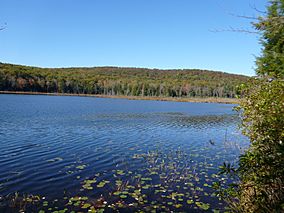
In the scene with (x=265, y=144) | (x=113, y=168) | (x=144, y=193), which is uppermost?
(x=265, y=144)

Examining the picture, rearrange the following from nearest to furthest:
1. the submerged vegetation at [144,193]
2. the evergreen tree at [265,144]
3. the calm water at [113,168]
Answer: the evergreen tree at [265,144]
the submerged vegetation at [144,193]
the calm water at [113,168]

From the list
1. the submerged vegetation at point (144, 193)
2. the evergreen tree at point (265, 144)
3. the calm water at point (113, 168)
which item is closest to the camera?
the evergreen tree at point (265, 144)

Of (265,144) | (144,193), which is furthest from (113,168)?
(265,144)

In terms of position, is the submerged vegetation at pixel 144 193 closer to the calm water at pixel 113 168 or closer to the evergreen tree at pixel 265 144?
the calm water at pixel 113 168

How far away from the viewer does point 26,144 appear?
18984mm

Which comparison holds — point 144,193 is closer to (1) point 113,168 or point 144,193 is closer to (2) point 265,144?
(1) point 113,168

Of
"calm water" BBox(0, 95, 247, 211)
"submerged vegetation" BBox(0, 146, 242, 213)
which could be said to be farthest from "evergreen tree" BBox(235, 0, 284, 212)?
"calm water" BBox(0, 95, 247, 211)

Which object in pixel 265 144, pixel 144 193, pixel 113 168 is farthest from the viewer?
pixel 113 168

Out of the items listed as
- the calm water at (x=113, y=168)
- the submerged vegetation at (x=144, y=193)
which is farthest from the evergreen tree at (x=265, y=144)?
the calm water at (x=113, y=168)

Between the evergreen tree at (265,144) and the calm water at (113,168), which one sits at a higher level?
the evergreen tree at (265,144)

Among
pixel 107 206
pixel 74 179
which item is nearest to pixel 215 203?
pixel 107 206

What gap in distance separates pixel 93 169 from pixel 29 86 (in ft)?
479

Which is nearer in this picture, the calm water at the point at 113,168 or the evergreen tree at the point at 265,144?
the evergreen tree at the point at 265,144

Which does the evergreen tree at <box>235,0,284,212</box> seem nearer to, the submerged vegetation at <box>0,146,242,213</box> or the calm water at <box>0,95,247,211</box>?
the submerged vegetation at <box>0,146,242,213</box>
